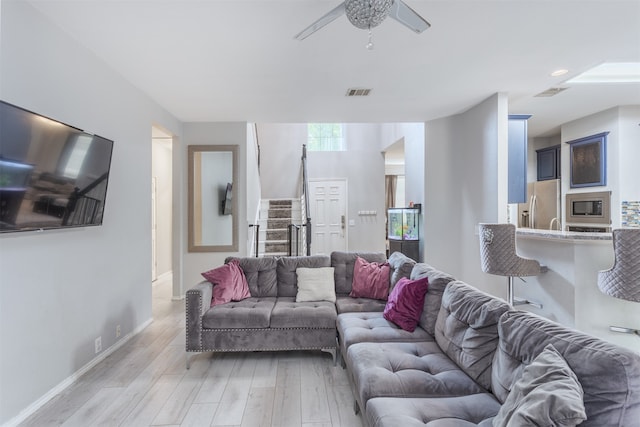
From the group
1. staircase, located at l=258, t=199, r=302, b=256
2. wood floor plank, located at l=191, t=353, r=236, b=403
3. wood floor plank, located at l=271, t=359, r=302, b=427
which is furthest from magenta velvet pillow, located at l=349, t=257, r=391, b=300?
staircase, located at l=258, t=199, r=302, b=256

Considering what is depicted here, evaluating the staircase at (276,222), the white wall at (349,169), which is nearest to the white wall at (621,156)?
the white wall at (349,169)

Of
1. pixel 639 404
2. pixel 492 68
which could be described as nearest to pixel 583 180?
pixel 492 68

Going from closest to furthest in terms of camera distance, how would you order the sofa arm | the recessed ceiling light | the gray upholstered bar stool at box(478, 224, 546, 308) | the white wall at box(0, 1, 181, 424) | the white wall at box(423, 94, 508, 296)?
the white wall at box(0, 1, 181, 424)
the sofa arm
the gray upholstered bar stool at box(478, 224, 546, 308)
the recessed ceiling light
the white wall at box(423, 94, 508, 296)

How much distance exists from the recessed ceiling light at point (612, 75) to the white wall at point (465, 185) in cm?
97

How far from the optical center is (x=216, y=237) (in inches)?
190

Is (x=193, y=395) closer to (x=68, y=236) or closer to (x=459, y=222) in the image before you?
(x=68, y=236)

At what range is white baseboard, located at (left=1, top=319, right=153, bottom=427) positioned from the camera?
77.0 inches

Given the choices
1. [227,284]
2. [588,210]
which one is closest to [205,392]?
[227,284]

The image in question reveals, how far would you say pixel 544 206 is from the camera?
562 centimetres

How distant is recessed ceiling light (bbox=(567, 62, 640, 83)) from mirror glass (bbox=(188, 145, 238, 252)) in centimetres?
474

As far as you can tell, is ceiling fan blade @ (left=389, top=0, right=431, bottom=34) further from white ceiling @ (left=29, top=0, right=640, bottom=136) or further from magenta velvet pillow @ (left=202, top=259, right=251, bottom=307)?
magenta velvet pillow @ (left=202, top=259, right=251, bottom=307)

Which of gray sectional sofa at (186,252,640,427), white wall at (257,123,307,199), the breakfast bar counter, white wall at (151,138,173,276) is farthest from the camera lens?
white wall at (257,123,307,199)

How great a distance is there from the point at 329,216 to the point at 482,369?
20.0 feet

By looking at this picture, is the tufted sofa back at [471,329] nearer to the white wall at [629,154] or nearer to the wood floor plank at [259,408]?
the wood floor plank at [259,408]
